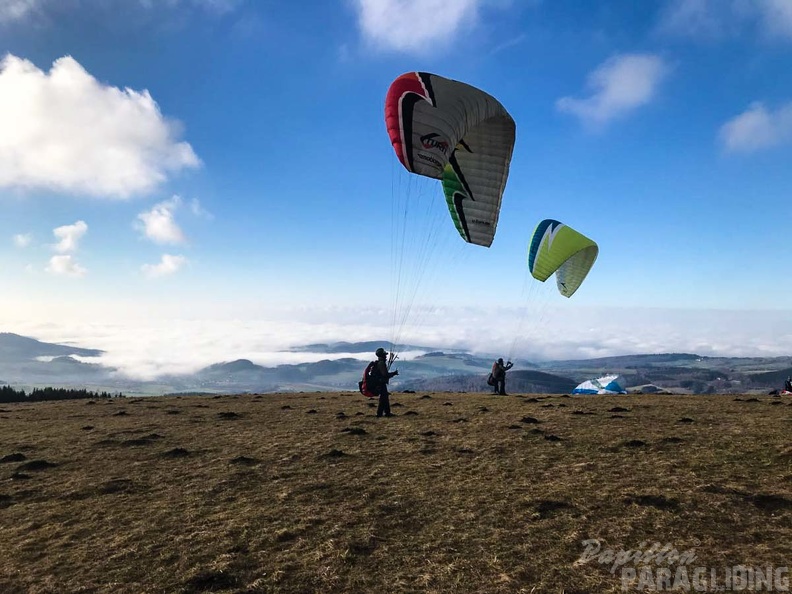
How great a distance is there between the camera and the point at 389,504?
32.0ft

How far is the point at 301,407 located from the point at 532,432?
48.3 ft

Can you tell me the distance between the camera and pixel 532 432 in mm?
16047

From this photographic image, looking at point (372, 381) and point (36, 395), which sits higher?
point (372, 381)

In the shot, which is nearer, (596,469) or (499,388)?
(596,469)

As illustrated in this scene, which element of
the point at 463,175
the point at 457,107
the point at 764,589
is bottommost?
the point at 764,589

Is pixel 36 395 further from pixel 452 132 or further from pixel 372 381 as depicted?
pixel 452 132

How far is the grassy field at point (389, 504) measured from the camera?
7.04 metres

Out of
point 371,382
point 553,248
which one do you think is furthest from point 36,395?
point 553,248

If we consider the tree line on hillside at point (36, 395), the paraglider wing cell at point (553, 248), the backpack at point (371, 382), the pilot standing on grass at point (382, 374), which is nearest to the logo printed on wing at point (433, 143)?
the pilot standing on grass at point (382, 374)

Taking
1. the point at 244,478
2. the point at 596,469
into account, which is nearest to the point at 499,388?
the point at 596,469


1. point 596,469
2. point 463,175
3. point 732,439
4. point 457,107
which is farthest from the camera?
point 463,175

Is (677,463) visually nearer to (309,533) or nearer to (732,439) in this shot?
(732,439)

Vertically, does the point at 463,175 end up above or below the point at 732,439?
above

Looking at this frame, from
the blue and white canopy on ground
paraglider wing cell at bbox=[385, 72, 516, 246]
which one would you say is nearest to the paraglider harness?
paraglider wing cell at bbox=[385, 72, 516, 246]
